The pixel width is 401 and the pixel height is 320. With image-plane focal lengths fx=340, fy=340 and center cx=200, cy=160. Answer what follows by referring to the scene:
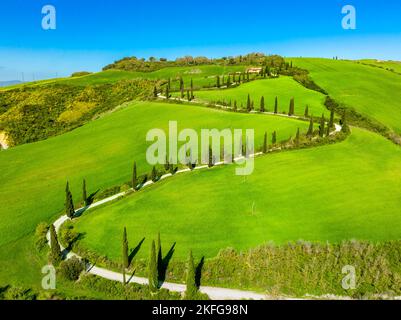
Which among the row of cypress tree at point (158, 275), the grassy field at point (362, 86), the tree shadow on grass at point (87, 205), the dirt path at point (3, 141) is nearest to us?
the row of cypress tree at point (158, 275)

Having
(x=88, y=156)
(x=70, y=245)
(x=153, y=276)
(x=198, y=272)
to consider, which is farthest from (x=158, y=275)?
(x=88, y=156)

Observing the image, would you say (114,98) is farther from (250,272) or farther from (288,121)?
(250,272)

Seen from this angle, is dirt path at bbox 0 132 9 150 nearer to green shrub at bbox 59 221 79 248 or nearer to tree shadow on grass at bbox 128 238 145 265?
green shrub at bbox 59 221 79 248

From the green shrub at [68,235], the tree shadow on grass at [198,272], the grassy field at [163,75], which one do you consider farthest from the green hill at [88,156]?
the grassy field at [163,75]

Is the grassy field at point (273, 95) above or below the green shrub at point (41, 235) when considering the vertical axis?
above

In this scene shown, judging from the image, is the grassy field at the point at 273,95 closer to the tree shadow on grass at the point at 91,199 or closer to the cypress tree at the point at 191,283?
the tree shadow on grass at the point at 91,199

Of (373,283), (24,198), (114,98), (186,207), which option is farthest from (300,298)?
(114,98)

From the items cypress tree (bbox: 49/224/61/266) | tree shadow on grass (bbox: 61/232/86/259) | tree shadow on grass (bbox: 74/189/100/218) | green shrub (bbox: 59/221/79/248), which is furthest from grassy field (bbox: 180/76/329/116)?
cypress tree (bbox: 49/224/61/266)
